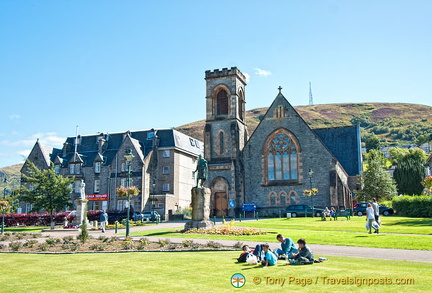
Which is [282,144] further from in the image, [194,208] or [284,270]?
[284,270]

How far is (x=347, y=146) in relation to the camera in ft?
180

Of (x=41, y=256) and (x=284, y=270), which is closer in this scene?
(x=284, y=270)

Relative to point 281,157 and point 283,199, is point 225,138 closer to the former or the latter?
point 281,157

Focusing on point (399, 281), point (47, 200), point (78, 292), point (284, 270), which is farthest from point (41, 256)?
point (47, 200)

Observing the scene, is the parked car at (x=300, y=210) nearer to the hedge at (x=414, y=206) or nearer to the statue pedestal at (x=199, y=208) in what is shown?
the hedge at (x=414, y=206)

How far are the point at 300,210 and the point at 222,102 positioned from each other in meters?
17.6

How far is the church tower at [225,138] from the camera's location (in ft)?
163

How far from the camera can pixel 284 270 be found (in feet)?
39.1

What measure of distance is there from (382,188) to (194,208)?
31223 mm

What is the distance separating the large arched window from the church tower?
3.56 m

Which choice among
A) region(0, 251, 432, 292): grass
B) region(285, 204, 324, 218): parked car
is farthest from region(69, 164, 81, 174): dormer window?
region(0, 251, 432, 292): grass

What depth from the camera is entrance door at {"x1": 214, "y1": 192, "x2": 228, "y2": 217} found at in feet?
163

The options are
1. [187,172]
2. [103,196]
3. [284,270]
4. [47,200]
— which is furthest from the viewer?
[187,172]

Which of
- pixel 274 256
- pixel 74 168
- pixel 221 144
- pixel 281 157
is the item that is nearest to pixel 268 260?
pixel 274 256
